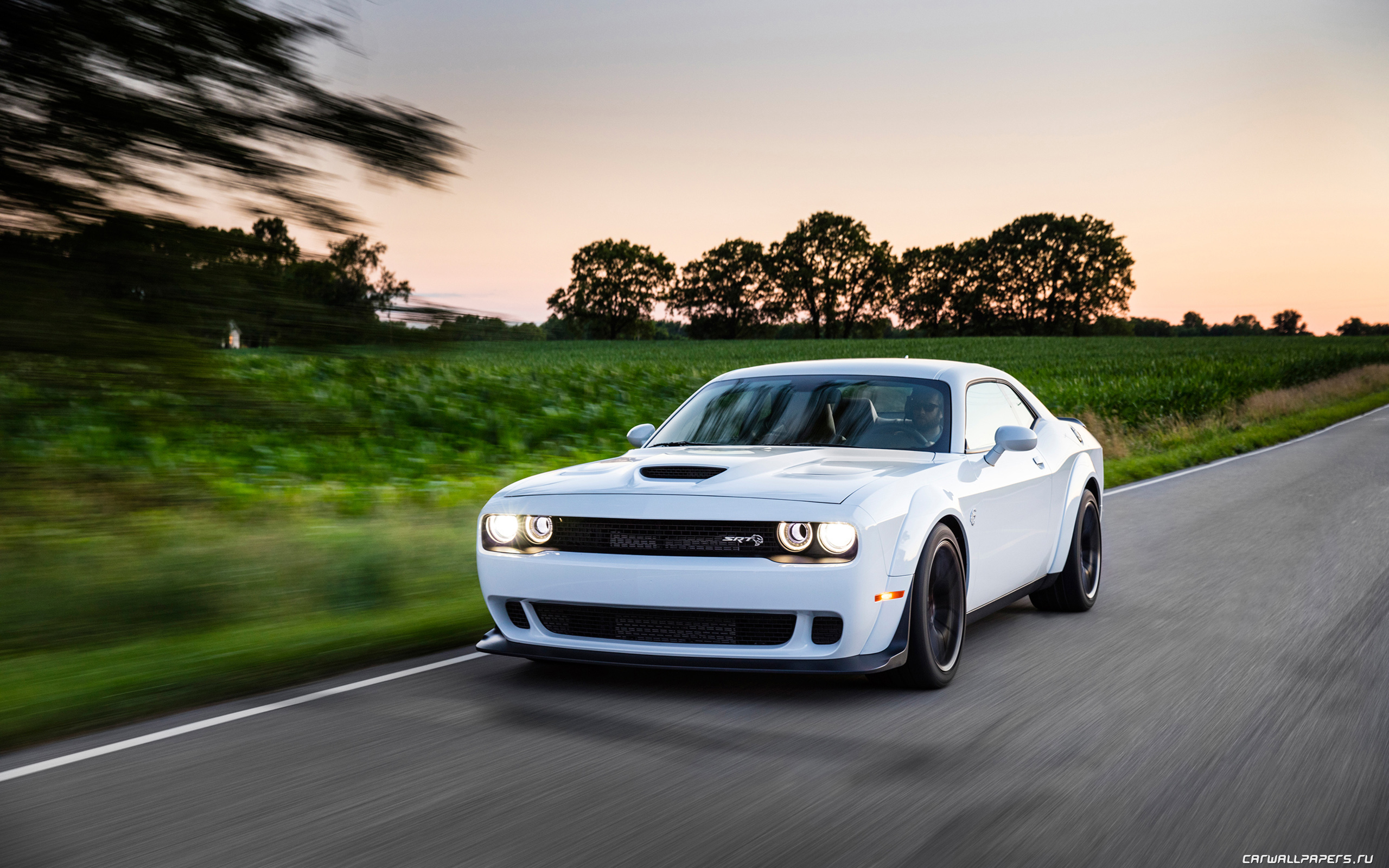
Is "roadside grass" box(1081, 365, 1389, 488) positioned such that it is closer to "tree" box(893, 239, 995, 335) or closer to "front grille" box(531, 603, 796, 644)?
"front grille" box(531, 603, 796, 644)

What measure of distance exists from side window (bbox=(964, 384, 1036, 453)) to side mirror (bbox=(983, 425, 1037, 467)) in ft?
0.45

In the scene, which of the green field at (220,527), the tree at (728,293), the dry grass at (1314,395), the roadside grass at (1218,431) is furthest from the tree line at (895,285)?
the green field at (220,527)

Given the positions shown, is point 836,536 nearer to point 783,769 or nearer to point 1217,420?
point 783,769

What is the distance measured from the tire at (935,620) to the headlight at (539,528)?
157cm

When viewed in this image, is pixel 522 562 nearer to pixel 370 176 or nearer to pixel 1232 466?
pixel 370 176

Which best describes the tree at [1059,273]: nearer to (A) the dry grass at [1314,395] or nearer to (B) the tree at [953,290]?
(B) the tree at [953,290]

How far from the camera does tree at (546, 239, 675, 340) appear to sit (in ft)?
18.9

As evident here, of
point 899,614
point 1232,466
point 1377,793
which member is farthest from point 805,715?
point 1232,466

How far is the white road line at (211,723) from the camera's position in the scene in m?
4.30

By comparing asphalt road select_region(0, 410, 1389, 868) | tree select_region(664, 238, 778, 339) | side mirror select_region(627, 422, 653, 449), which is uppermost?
tree select_region(664, 238, 778, 339)

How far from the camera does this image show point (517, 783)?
13.4 feet

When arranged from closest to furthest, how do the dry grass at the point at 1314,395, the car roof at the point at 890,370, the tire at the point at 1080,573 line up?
1. the car roof at the point at 890,370
2. the tire at the point at 1080,573
3. the dry grass at the point at 1314,395

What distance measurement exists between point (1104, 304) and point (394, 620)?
4609 inches

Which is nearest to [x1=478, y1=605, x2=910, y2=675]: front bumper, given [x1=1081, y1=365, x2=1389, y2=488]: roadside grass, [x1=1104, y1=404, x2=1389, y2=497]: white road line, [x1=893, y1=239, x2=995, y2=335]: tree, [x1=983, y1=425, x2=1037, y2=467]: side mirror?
[x1=983, y1=425, x2=1037, y2=467]: side mirror
